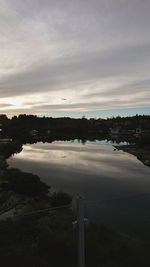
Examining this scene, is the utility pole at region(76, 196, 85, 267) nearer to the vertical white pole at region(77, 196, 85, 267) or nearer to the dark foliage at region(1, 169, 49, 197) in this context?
the vertical white pole at region(77, 196, 85, 267)

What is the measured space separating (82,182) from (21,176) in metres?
6.11

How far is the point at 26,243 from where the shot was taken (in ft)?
15.8

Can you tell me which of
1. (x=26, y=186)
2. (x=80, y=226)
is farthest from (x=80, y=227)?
(x=26, y=186)

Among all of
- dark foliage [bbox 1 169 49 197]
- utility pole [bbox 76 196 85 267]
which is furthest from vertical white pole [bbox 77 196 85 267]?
dark foliage [bbox 1 169 49 197]

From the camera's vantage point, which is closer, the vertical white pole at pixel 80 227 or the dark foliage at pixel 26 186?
the vertical white pole at pixel 80 227

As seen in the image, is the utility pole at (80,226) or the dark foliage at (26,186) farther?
the dark foliage at (26,186)

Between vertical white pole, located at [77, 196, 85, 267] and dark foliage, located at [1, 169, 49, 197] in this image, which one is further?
dark foliage, located at [1, 169, 49, 197]

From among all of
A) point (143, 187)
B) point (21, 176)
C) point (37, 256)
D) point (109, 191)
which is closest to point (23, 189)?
point (21, 176)

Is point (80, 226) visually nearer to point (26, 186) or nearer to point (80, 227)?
point (80, 227)

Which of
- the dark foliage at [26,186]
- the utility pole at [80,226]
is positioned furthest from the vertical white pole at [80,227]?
the dark foliage at [26,186]

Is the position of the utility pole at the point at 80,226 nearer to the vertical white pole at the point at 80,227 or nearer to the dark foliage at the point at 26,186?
the vertical white pole at the point at 80,227

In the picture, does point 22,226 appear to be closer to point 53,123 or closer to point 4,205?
point 4,205

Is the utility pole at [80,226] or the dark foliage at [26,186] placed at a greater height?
the utility pole at [80,226]

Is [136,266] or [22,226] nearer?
[136,266]
